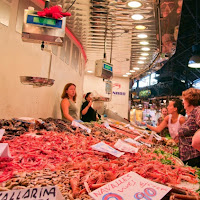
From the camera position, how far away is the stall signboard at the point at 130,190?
1171 mm

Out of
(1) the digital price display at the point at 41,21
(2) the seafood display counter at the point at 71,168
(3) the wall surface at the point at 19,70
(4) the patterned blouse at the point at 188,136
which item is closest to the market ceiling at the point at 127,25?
(3) the wall surface at the point at 19,70

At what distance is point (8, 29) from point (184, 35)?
8626 millimetres

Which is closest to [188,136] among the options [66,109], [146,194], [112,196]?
[146,194]

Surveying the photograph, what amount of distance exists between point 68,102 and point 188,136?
265cm

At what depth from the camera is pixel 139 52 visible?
702cm

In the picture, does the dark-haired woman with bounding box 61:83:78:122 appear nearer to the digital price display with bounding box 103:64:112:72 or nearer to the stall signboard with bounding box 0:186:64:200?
the digital price display with bounding box 103:64:112:72

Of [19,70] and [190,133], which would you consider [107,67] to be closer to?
[19,70]

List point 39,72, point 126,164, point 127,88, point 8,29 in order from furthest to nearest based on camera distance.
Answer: point 127,88 → point 39,72 → point 8,29 → point 126,164

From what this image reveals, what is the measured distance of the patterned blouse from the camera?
2.76 meters

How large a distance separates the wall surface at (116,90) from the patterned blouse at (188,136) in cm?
883

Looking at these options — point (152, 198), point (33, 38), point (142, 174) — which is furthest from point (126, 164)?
point (33, 38)

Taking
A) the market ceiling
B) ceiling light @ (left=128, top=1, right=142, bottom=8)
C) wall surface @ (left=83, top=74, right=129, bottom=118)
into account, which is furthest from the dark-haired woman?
wall surface @ (left=83, top=74, right=129, bottom=118)

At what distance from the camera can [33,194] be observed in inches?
40.6

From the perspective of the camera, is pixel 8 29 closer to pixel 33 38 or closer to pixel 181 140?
pixel 33 38
